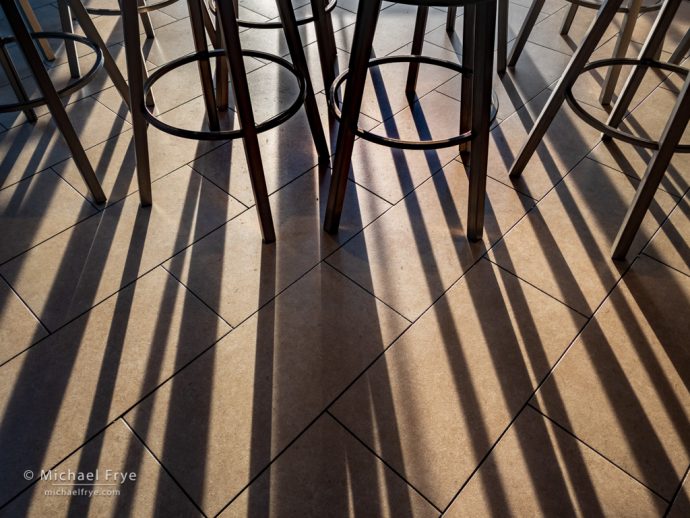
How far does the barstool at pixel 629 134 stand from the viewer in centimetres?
158

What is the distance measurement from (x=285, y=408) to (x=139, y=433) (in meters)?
0.37

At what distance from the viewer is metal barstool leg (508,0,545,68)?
2598 mm

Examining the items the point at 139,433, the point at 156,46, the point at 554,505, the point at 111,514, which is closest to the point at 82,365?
the point at 139,433

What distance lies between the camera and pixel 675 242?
1858mm

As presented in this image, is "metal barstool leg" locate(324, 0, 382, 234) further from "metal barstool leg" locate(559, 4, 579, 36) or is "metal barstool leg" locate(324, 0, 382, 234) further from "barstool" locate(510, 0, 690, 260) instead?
"metal barstool leg" locate(559, 4, 579, 36)

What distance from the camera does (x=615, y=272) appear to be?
1759 mm

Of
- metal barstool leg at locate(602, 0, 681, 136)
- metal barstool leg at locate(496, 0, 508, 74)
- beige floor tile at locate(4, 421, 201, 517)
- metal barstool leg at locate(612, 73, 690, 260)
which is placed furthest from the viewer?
metal barstool leg at locate(496, 0, 508, 74)

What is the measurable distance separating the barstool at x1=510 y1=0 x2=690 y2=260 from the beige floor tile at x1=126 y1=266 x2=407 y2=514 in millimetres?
837

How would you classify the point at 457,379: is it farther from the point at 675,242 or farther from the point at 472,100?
the point at 675,242

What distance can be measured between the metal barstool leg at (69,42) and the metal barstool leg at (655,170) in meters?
2.40

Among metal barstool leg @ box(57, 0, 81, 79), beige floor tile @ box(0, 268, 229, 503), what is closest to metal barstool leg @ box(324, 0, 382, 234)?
beige floor tile @ box(0, 268, 229, 503)

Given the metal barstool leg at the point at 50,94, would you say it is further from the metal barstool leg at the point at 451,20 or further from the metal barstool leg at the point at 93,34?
the metal barstool leg at the point at 451,20

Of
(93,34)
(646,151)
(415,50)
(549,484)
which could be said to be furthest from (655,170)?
(93,34)

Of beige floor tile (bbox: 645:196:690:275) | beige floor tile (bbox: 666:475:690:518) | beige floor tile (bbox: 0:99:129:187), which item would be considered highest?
beige floor tile (bbox: 0:99:129:187)
